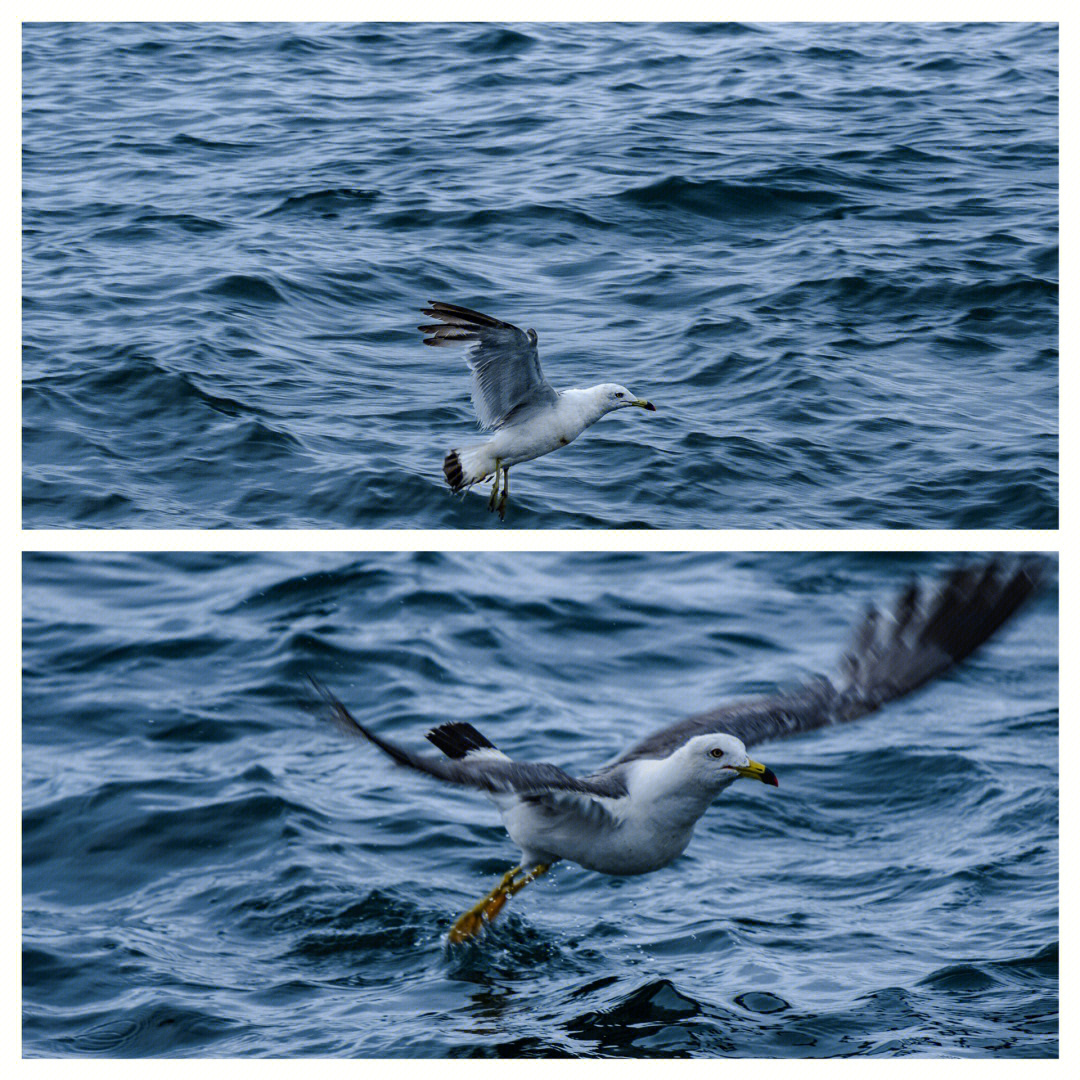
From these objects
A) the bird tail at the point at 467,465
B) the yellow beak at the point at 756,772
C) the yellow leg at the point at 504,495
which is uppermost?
the bird tail at the point at 467,465

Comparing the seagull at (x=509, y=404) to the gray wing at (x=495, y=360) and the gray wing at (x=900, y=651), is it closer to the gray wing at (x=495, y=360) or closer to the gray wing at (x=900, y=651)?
the gray wing at (x=495, y=360)

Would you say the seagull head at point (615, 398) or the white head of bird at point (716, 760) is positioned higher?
the seagull head at point (615, 398)

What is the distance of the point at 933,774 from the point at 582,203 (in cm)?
596

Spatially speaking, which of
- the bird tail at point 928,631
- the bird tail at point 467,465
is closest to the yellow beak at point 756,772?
the bird tail at point 928,631

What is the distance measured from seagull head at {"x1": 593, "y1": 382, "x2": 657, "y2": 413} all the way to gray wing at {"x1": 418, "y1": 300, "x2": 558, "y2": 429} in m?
0.38

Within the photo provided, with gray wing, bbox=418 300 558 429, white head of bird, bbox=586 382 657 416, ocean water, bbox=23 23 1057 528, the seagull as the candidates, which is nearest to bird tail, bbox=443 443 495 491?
the seagull

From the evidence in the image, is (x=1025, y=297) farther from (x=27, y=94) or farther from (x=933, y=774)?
(x=27, y=94)

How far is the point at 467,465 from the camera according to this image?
28.2 ft

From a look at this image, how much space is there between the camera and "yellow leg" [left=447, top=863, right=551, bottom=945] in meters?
7.23

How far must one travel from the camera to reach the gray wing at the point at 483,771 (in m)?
4.99

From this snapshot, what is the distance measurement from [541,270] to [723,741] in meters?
5.77

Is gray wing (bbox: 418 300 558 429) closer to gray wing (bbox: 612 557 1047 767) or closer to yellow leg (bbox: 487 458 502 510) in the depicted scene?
→ yellow leg (bbox: 487 458 502 510)

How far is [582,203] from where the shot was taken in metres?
12.4

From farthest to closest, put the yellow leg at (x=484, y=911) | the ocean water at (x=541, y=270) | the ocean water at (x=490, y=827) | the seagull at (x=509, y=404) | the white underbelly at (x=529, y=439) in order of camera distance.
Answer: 1. the ocean water at (x=541, y=270)
2. the white underbelly at (x=529, y=439)
3. the seagull at (x=509, y=404)
4. the yellow leg at (x=484, y=911)
5. the ocean water at (x=490, y=827)
